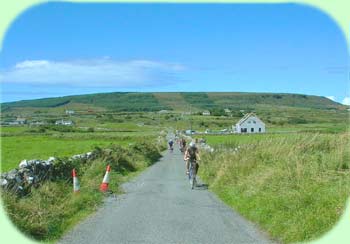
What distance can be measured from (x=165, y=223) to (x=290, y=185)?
2826mm

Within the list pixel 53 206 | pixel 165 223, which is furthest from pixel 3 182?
pixel 165 223

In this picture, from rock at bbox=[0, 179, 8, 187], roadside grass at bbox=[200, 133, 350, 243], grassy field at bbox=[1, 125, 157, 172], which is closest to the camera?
roadside grass at bbox=[200, 133, 350, 243]

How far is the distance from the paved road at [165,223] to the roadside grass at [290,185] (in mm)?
429

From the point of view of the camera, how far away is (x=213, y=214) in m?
11.7

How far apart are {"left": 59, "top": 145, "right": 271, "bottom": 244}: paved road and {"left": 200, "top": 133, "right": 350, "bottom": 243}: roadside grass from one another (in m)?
0.43

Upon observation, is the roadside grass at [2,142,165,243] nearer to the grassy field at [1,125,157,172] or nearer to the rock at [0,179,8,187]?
the rock at [0,179,8,187]

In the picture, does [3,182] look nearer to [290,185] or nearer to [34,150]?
[290,185]

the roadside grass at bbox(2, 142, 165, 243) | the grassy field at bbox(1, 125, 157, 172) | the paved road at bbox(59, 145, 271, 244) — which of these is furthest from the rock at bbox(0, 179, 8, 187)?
the grassy field at bbox(1, 125, 157, 172)

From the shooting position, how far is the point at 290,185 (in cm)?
1134

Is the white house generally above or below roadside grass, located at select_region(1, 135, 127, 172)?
above

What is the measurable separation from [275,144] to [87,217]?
809cm

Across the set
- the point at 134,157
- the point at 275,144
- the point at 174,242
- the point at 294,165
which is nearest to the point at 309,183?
the point at 294,165

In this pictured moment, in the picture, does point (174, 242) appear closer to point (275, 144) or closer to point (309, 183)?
point (309, 183)

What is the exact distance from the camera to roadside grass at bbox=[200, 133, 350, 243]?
349 inches
